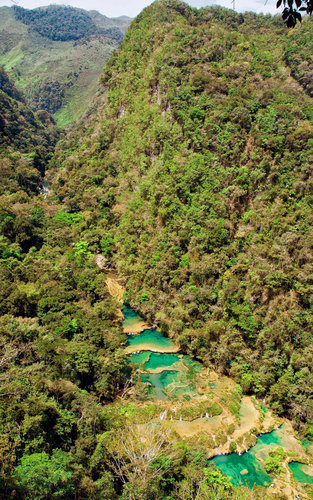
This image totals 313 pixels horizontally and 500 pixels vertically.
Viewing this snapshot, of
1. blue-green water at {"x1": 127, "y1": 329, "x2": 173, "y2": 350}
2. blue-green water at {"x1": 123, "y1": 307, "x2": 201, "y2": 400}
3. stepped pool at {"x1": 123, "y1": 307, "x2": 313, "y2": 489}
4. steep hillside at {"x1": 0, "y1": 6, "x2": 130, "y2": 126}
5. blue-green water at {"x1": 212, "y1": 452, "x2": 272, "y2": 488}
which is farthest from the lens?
steep hillside at {"x1": 0, "y1": 6, "x2": 130, "y2": 126}

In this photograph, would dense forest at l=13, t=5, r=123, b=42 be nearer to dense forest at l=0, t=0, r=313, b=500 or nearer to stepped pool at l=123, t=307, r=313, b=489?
A: dense forest at l=0, t=0, r=313, b=500

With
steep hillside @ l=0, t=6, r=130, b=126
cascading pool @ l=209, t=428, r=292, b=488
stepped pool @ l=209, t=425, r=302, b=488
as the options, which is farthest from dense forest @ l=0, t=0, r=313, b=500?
steep hillside @ l=0, t=6, r=130, b=126

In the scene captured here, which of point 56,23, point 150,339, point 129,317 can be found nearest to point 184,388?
point 150,339

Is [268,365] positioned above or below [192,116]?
below

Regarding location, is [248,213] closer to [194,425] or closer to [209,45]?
[194,425]

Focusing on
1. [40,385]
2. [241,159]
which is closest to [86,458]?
[40,385]
